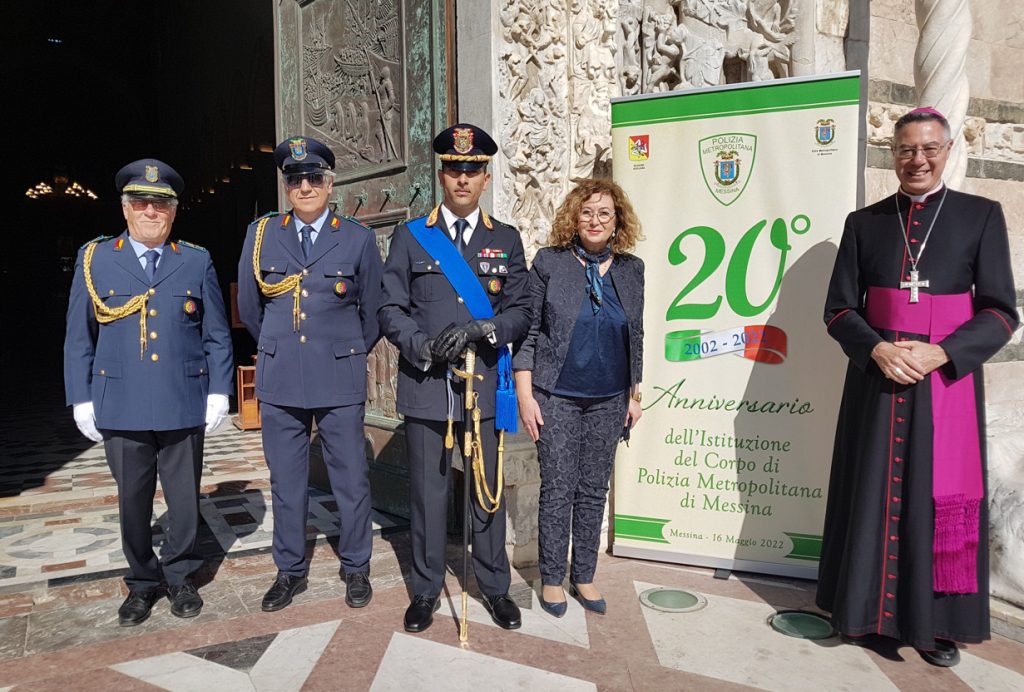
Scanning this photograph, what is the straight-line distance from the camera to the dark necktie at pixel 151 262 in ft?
10.2

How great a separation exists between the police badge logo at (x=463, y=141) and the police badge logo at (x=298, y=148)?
0.72 meters

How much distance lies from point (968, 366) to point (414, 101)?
320 cm

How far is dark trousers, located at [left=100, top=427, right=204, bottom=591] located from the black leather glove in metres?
1.24

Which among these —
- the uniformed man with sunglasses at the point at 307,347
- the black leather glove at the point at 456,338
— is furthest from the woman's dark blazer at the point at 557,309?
the uniformed man with sunglasses at the point at 307,347

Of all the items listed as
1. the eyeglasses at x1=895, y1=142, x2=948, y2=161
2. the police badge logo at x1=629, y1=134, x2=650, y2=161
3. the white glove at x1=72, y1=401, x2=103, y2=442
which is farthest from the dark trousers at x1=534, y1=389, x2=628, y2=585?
the white glove at x1=72, y1=401, x2=103, y2=442

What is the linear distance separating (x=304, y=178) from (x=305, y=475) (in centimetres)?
133

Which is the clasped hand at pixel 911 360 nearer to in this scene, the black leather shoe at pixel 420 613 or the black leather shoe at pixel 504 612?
the black leather shoe at pixel 504 612

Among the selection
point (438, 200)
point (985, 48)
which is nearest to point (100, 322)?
point (438, 200)

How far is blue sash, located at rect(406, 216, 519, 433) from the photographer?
2.95 m

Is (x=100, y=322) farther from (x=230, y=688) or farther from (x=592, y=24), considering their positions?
(x=592, y=24)

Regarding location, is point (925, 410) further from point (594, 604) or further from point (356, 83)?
point (356, 83)

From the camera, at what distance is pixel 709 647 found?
290cm

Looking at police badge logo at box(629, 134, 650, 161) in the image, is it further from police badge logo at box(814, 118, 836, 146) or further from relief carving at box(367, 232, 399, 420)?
relief carving at box(367, 232, 399, 420)

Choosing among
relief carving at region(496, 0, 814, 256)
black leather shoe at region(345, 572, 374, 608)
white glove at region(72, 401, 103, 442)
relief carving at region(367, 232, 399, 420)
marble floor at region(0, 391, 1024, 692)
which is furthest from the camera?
relief carving at region(367, 232, 399, 420)
